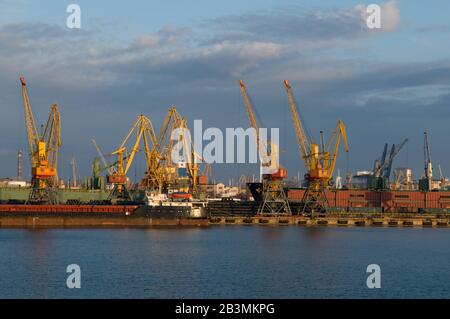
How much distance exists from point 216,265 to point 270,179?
2507 inches

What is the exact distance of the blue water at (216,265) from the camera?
1693 inches

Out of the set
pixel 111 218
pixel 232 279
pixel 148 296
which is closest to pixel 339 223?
pixel 111 218

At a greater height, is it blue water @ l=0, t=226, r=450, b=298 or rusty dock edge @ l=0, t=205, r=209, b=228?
rusty dock edge @ l=0, t=205, r=209, b=228

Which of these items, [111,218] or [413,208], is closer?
[111,218]

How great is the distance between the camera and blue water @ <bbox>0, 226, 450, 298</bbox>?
141 feet

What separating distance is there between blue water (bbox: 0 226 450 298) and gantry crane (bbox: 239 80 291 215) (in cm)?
3289

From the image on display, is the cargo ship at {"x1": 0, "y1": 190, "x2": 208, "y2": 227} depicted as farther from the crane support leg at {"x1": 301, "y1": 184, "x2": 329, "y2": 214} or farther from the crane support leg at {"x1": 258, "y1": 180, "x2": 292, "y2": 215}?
the crane support leg at {"x1": 301, "y1": 184, "x2": 329, "y2": 214}

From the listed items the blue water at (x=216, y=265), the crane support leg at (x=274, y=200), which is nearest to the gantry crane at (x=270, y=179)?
the crane support leg at (x=274, y=200)

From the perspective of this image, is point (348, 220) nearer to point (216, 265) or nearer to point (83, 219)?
point (83, 219)

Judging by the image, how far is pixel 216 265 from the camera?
5406 centimetres

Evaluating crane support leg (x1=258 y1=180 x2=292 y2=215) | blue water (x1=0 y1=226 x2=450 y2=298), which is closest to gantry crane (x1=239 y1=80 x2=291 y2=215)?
crane support leg (x1=258 y1=180 x2=292 y2=215)
